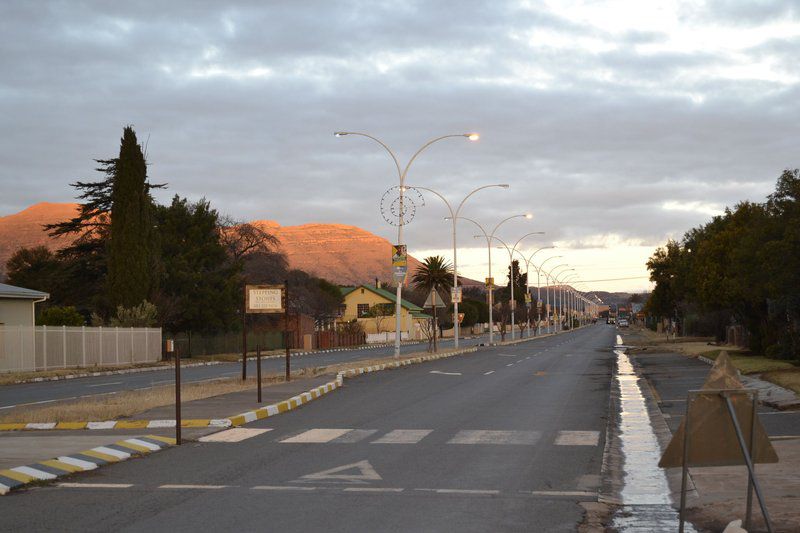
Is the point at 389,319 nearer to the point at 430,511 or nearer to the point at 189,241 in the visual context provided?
the point at 189,241

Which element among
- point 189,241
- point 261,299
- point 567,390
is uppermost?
point 189,241

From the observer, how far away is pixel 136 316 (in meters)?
48.3

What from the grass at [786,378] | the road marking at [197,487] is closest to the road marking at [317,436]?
the road marking at [197,487]

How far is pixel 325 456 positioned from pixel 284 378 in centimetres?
1582

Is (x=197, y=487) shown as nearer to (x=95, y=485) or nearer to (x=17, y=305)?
(x=95, y=485)

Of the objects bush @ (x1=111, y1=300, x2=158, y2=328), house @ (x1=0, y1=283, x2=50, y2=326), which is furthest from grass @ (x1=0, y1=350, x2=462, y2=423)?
bush @ (x1=111, y1=300, x2=158, y2=328)

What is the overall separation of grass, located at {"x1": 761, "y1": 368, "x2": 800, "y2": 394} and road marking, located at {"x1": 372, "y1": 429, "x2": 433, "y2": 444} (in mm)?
9458

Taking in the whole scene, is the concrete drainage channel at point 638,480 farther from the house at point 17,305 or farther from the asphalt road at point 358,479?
the house at point 17,305

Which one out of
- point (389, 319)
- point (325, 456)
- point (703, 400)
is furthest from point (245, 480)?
point (389, 319)

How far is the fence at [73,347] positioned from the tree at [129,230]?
256 cm

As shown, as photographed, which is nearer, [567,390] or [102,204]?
[567,390]

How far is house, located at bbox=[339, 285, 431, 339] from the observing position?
11771 centimetres

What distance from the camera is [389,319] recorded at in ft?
384

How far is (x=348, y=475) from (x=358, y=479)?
0.33m
